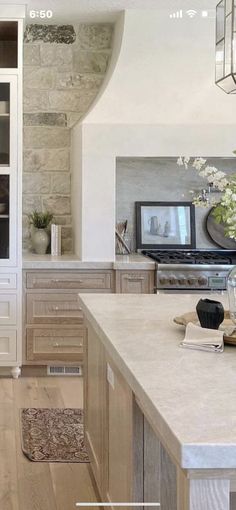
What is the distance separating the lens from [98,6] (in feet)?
16.8

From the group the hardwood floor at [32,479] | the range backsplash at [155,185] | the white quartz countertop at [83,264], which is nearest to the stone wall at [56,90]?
the range backsplash at [155,185]

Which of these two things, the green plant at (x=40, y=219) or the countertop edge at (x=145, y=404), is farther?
the green plant at (x=40, y=219)

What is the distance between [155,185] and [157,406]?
4.29 meters

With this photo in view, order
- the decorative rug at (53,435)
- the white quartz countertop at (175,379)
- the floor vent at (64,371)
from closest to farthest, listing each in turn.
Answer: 1. the white quartz countertop at (175,379)
2. the decorative rug at (53,435)
3. the floor vent at (64,371)

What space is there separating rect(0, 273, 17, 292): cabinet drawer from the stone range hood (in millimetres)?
520

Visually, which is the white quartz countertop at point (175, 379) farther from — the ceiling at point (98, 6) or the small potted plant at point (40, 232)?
the ceiling at point (98, 6)

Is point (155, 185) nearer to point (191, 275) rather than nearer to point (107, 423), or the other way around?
point (191, 275)

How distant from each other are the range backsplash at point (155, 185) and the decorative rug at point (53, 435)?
74.7 inches

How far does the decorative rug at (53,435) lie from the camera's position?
3630 millimetres

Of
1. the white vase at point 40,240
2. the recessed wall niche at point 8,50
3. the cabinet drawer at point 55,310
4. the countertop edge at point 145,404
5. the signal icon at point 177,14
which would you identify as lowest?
the cabinet drawer at point 55,310

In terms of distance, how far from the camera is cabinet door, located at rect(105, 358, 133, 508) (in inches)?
82.5

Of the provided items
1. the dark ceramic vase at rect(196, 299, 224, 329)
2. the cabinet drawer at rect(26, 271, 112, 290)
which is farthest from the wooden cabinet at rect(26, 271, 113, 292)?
the dark ceramic vase at rect(196, 299, 224, 329)

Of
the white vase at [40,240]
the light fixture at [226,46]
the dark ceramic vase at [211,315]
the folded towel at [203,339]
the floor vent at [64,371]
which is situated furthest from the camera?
the white vase at [40,240]

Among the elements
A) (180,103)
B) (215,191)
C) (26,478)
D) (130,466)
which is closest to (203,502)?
(130,466)
